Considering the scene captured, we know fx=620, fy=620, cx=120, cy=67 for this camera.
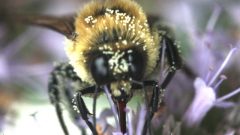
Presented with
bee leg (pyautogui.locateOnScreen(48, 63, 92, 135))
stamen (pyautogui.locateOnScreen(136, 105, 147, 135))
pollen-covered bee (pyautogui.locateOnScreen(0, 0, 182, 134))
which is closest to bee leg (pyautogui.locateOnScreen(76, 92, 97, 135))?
pollen-covered bee (pyautogui.locateOnScreen(0, 0, 182, 134))

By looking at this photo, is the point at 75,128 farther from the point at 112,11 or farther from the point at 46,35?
the point at 46,35

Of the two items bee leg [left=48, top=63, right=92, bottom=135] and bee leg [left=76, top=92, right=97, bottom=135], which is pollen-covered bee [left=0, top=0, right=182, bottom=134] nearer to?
bee leg [left=76, top=92, right=97, bottom=135]

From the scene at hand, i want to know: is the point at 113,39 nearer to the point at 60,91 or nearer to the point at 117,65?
the point at 117,65

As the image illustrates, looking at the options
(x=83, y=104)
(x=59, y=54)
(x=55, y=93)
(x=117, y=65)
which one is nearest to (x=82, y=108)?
(x=83, y=104)

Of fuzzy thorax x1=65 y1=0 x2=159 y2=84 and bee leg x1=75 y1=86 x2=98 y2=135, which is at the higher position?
fuzzy thorax x1=65 y1=0 x2=159 y2=84

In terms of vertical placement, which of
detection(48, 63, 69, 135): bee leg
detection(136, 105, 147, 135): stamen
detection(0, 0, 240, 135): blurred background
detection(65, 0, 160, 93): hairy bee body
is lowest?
detection(136, 105, 147, 135): stamen

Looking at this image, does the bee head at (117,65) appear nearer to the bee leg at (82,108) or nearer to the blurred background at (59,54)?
the bee leg at (82,108)

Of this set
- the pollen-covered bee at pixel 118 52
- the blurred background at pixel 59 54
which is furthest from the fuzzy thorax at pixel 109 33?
the blurred background at pixel 59 54

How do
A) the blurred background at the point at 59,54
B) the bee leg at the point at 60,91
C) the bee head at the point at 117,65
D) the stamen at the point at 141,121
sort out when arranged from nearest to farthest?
the bee head at the point at 117,65 → the stamen at the point at 141,121 → the bee leg at the point at 60,91 → the blurred background at the point at 59,54

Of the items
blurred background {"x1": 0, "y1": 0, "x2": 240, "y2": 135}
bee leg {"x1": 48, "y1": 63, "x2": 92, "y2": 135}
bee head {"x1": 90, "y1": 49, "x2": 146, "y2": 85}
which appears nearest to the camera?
bee head {"x1": 90, "y1": 49, "x2": 146, "y2": 85}
